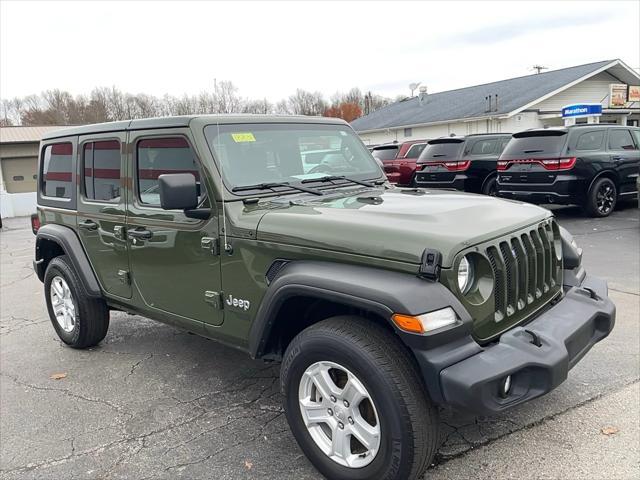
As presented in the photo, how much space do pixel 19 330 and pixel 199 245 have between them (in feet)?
11.6

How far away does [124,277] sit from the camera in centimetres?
413

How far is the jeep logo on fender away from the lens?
3.15 metres

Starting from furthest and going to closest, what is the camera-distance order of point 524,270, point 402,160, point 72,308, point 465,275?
point 402,160, point 72,308, point 524,270, point 465,275

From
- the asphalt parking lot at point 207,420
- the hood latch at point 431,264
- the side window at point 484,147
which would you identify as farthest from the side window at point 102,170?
the side window at point 484,147

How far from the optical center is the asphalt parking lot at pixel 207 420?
9.77 feet

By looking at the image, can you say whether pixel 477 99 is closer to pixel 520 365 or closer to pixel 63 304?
pixel 63 304

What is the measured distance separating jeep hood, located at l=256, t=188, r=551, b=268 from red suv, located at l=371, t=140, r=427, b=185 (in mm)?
11413

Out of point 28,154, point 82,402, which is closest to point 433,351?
point 82,402

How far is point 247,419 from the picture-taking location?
140 inches

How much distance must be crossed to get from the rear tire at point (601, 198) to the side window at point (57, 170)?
9.52 meters

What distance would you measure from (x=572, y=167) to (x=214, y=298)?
9010 mm

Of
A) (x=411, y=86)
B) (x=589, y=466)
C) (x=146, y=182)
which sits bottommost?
(x=589, y=466)

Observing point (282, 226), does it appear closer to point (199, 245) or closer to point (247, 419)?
point (199, 245)

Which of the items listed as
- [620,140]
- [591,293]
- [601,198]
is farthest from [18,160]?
[591,293]
